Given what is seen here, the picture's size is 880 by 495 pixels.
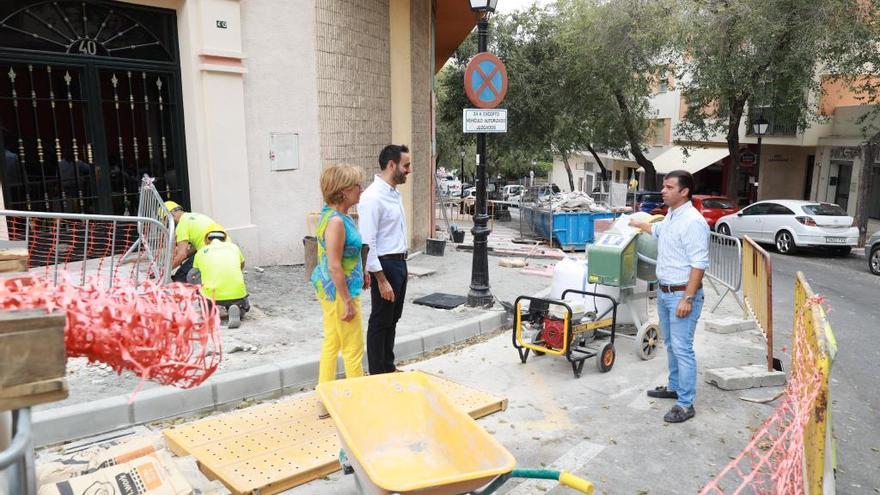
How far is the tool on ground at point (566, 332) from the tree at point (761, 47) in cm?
1340

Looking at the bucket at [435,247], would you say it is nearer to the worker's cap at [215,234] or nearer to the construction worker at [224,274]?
the worker's cap at [215,234]

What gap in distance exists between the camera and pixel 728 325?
7.45 meters

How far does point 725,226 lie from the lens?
1956cm

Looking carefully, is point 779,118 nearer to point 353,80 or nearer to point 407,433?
point 353,80

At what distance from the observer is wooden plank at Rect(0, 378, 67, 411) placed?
1.62 m

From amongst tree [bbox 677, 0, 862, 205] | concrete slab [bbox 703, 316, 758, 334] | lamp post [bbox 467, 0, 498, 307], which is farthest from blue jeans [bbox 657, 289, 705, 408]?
tree [bbox 677, 0, 862, 205]

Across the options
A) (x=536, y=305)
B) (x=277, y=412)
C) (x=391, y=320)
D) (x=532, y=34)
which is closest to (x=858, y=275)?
(x=536, y=305)

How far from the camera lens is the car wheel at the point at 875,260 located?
13.2m

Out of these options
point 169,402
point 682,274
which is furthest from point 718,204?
point 169,402

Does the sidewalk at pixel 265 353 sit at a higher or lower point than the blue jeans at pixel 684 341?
lower

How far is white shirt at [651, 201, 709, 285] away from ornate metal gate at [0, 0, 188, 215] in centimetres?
673

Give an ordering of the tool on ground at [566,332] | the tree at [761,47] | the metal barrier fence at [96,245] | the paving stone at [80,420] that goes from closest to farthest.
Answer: the paving stone at [80,420]
the tool on ground at [566,332]
the metal barrier fence at [96,245]
the tree at [761,47]

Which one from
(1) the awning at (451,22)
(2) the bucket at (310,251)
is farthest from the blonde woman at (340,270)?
(1) the awning at (451,22)

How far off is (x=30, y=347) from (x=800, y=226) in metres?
17.9
